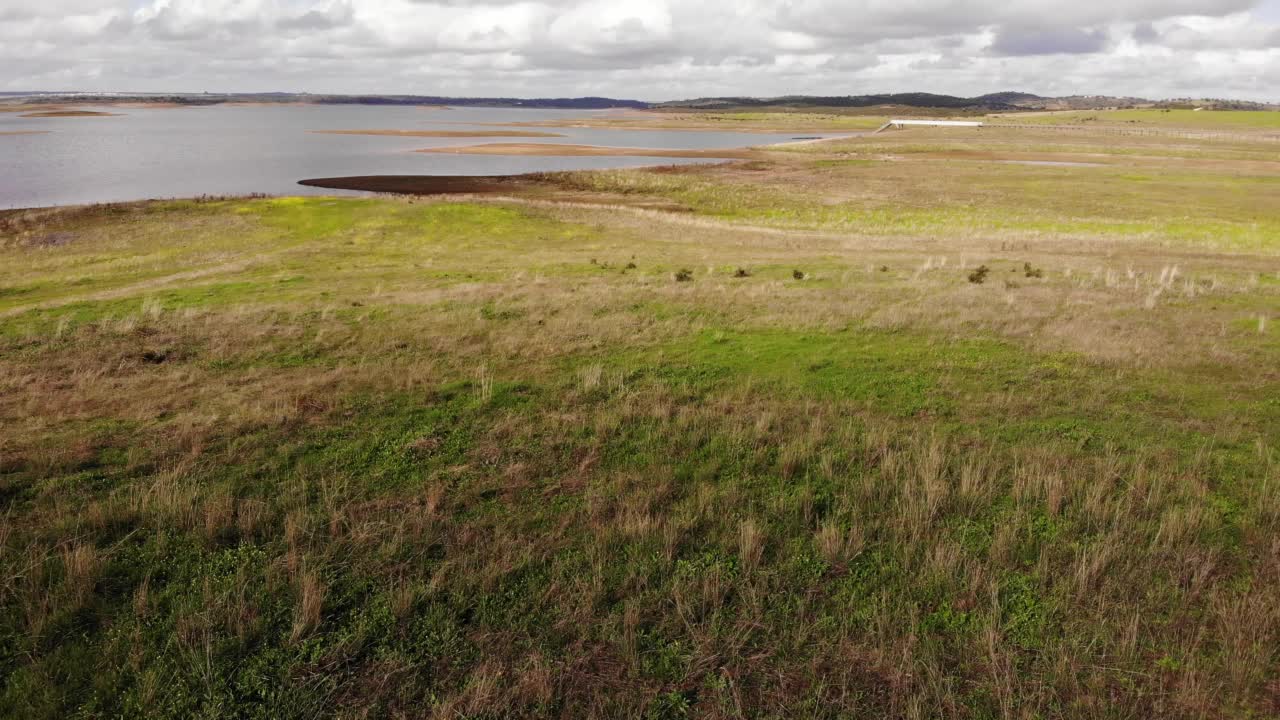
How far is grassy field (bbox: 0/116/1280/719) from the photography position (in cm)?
571

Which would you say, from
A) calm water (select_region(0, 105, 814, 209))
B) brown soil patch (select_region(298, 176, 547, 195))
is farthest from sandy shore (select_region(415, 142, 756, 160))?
brown soil patch (select_region(298, 176, 547, 195))

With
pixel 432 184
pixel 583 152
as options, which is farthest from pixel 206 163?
pixel 583 152

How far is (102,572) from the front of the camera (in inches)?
265

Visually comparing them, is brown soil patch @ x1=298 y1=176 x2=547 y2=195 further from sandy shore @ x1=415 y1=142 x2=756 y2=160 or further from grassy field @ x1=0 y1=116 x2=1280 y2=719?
grassy field @ x1=0 y1=116 x2=1280 y2=719

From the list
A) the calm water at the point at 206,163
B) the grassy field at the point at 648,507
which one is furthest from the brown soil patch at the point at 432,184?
the grassy field at the point at 648,507

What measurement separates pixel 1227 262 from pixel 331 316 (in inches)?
1375

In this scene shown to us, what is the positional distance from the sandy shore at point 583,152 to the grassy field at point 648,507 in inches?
3978

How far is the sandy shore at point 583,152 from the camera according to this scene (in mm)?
118812

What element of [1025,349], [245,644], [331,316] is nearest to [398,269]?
[331,316]

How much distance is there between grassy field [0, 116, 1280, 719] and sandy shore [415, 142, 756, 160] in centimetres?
10104

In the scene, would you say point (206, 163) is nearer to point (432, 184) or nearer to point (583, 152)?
point (432, 184)

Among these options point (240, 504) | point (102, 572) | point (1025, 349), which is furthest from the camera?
point (1025, 349)

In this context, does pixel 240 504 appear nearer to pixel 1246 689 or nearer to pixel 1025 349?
pixel 1246 689

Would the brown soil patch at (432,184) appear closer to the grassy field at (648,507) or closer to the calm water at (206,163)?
the calm water at (206,163)
